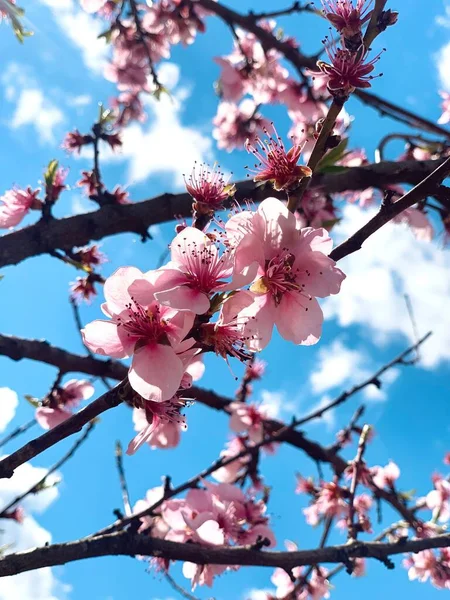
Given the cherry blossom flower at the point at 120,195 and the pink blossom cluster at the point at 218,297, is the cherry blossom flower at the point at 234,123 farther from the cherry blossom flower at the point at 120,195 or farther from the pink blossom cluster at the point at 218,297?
the pink blossom cluster at the point at 218,297

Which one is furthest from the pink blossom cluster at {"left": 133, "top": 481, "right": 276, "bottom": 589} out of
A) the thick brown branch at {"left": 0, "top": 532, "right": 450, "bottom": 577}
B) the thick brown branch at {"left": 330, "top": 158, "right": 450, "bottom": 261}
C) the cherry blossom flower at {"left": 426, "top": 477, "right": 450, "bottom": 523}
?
the cherry blossom flower at {"left": 426, "top": 477, "right": 450, "bottom": 523}

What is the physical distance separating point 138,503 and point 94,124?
7.22 ft

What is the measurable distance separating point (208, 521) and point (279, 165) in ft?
4.69

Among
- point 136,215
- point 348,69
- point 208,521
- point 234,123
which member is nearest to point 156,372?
point 348,69

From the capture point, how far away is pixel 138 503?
281 centimetres

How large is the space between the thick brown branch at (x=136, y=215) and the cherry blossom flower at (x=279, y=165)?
1.11 m

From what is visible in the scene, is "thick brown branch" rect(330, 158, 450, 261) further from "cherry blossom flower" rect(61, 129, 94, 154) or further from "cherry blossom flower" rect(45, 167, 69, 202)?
"cherry blossom flower" rect(61, 129, 94, 154)

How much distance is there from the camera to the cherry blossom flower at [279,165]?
3.91ft

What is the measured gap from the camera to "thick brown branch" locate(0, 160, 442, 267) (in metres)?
2.41

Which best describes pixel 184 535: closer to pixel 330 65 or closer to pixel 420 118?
pixel 330 65

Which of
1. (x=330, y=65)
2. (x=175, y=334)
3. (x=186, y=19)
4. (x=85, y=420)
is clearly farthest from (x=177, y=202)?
(x=186, y=19)

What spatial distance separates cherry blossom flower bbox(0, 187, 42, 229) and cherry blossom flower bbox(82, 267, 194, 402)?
4.82 ft

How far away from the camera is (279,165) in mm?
1241

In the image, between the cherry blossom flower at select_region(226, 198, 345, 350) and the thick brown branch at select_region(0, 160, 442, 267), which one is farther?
the thick brown branch at select_region(0, 160, 442, 267)
